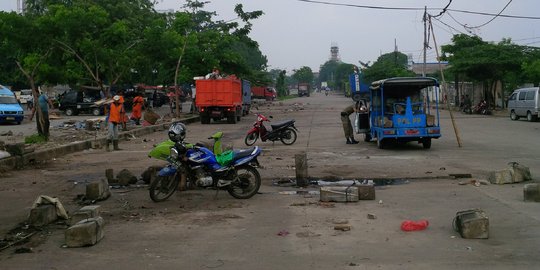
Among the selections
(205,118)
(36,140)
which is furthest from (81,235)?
(205,118)

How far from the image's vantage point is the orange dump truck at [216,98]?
29.3 metres

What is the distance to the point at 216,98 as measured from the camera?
29.4 metres

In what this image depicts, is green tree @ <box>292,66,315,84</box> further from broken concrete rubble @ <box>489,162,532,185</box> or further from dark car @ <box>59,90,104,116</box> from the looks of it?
broken concrete rubble @ <box>489,162,532,185</box>

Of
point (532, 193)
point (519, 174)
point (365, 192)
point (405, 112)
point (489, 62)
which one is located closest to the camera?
→ point (532, 193)

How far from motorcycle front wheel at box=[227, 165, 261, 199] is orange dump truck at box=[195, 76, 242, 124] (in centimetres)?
2075

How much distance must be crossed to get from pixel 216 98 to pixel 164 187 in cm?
2094

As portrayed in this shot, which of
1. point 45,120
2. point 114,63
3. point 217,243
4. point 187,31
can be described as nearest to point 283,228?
point 217,243

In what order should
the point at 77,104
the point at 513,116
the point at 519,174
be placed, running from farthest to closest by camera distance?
the point at 77,104 → the point at 513,116 → the point at 519,174

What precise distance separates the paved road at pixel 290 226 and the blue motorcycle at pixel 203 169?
25 cm

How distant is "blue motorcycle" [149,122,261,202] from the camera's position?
860cm

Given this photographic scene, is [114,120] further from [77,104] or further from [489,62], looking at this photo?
[489,62]

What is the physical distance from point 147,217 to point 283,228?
2037 mm

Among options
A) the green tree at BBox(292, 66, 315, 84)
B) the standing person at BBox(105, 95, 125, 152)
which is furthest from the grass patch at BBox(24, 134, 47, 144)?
the green tree at BBox(292, 66, 315, 84)

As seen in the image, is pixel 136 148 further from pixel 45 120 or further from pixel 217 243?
pixel 217 243
